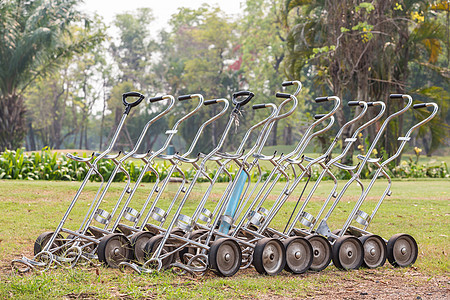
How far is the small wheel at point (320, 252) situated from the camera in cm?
559

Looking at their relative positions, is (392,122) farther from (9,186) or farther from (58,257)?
(58,257)

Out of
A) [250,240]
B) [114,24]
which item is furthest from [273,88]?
[250,240]

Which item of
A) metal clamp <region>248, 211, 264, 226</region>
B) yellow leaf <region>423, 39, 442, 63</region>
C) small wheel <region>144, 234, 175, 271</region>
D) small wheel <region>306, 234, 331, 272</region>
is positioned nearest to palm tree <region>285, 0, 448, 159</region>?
yellow leaf <region>423, 39, 442, 63</region>

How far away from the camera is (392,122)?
18078mm

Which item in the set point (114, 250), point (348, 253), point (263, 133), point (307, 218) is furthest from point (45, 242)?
point (348, 253)

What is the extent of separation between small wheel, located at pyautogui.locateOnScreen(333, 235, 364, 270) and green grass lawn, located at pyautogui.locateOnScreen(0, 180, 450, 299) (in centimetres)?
9

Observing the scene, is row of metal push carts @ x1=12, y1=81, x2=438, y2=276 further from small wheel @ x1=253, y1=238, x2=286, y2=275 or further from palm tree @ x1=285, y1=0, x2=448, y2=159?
palm tree @ x1=285, y1=0, x2=448, y2=159

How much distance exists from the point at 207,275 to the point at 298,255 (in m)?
0.88

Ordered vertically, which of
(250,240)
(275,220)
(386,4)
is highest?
(386,4)

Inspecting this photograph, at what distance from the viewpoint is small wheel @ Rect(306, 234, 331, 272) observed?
5590mm

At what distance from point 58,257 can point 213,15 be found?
39.7 m

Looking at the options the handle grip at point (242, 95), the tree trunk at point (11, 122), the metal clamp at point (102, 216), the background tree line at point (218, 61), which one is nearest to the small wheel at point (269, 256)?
the handle grip at point (242, 95)

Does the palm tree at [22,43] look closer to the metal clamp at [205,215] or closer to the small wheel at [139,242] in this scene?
the metal clamp at [205,215]

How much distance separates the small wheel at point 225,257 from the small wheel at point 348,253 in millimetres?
1001
